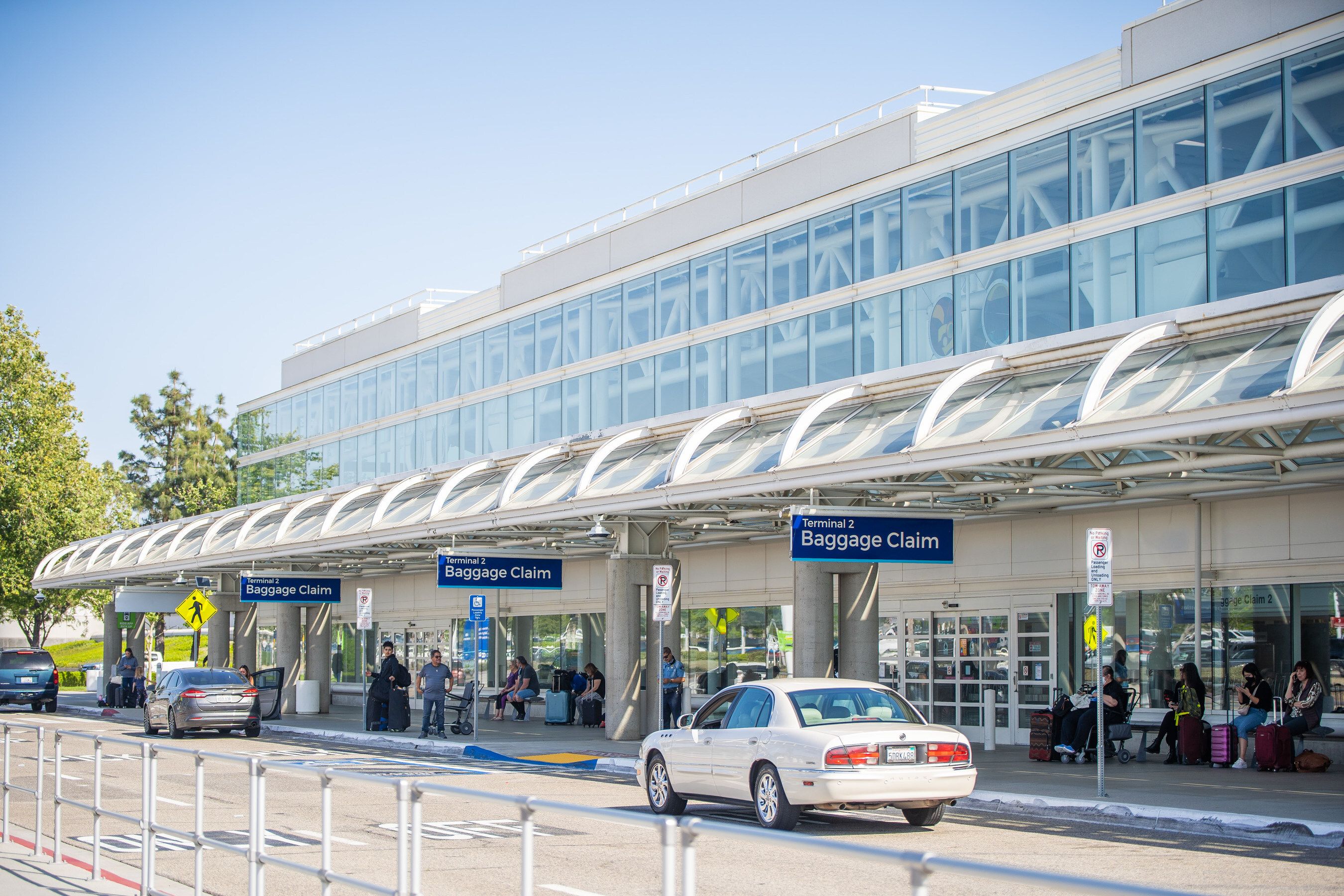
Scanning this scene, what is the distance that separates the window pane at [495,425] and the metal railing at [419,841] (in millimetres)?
29078

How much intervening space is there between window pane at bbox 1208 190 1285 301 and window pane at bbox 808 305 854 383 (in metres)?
8.75

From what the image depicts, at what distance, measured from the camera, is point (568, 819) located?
264 inches

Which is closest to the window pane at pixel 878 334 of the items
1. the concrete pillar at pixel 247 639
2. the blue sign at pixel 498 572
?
the blue sign at pixel 498 572

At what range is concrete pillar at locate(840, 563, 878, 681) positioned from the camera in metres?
22.6

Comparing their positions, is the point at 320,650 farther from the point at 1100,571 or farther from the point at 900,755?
the point at 900,755

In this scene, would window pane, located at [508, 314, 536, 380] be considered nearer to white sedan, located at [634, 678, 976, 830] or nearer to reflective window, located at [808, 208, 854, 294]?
reflective window, located at [808, 208, 854, 294]

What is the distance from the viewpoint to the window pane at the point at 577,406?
3878 centimetres

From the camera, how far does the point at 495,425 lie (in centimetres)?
4294

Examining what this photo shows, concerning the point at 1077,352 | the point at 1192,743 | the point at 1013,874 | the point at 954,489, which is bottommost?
the point at 1192,743

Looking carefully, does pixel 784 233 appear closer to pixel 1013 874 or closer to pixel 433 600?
pixel 433 600

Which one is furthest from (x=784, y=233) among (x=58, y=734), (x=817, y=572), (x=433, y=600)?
(x=58, y=734)

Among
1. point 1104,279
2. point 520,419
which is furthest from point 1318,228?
point 520,419

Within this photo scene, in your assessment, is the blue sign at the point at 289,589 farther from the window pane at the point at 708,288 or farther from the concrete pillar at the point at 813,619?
the concrete pillar at the point at 813,619

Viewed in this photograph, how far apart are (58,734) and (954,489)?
1310 centimetres
